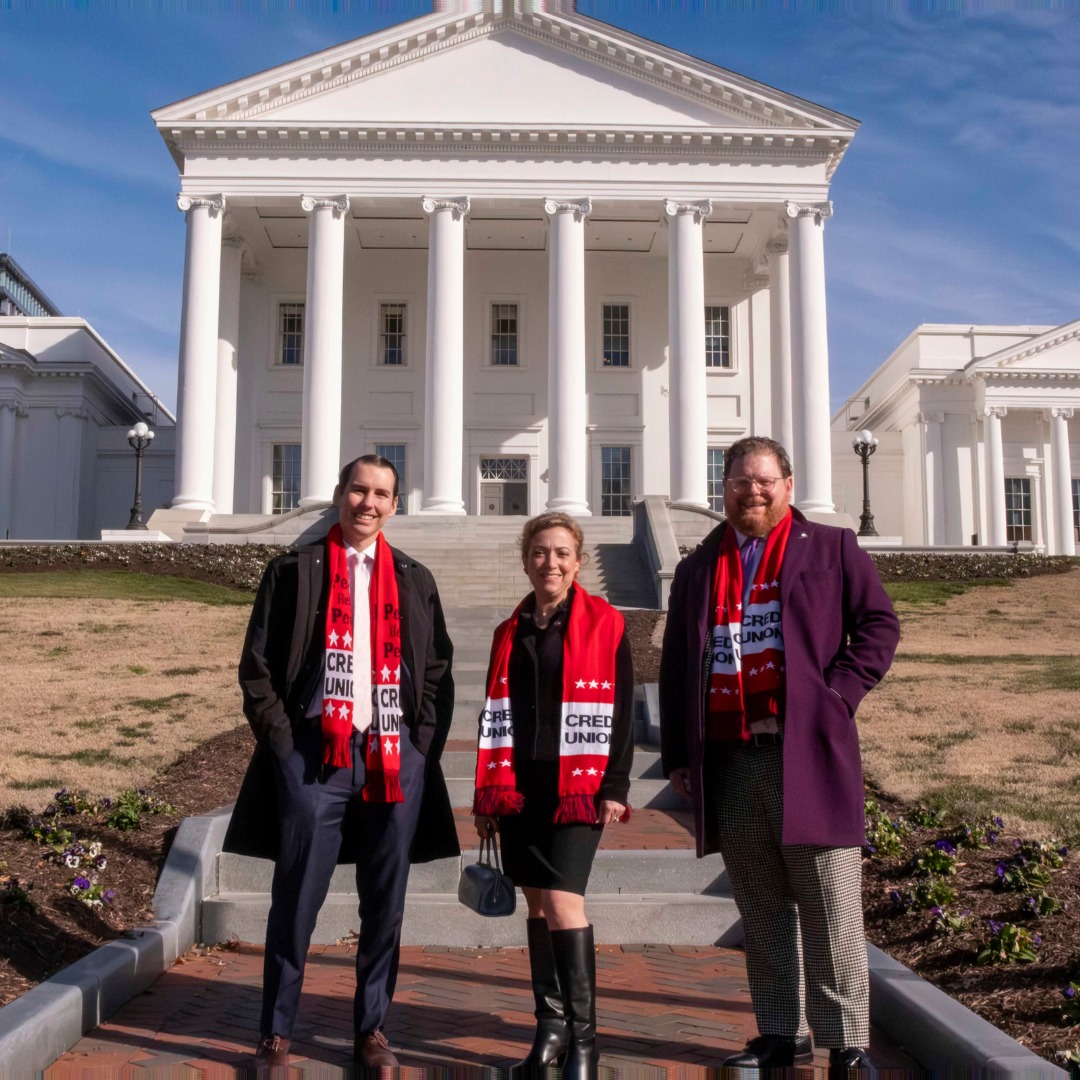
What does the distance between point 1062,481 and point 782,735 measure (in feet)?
136

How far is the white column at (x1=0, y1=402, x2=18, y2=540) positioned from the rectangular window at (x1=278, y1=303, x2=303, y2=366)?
1180 centimetres

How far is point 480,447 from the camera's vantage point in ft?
118

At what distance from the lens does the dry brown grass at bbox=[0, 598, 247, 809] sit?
30.9 feet

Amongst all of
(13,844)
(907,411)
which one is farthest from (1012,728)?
(907,411)

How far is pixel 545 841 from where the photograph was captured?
440 centimetres

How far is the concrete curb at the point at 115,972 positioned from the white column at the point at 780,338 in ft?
88.3

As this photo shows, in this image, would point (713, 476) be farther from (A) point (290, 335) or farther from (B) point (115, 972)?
(B) point (115, 972)

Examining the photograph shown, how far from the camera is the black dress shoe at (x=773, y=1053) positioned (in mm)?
4215

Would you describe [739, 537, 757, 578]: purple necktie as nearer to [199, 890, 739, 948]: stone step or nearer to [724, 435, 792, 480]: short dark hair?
[724, 435, 792, 480]: short dark hair

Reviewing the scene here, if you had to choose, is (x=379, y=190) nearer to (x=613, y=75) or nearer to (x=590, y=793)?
(x=613, y=75)

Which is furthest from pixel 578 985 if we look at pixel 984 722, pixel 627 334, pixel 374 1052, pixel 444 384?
pixel 627 334

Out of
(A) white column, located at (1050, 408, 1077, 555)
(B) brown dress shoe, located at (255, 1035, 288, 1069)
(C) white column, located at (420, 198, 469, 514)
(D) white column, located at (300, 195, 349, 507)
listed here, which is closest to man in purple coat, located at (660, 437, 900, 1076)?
(B) brown dress shoe, located at (255, 1035, 288, 1069)

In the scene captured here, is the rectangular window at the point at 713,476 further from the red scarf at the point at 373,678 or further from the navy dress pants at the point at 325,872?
the navy dress pants at the point at 325,872

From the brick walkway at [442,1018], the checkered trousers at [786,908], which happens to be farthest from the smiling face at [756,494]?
the brick walkway at [442,1018]
